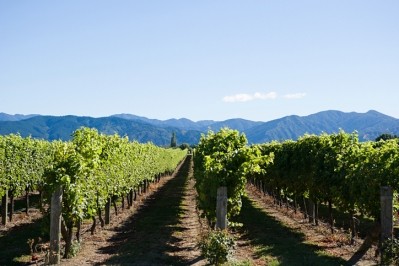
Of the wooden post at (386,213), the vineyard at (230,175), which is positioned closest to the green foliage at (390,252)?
the wooden post at (386,213)

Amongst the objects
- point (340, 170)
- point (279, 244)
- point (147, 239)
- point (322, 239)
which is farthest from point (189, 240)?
point (340, 170)

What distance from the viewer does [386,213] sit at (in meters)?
13.2

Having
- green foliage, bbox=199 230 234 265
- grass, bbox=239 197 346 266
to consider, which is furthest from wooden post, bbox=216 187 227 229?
grass, bbox=239 197 346 266

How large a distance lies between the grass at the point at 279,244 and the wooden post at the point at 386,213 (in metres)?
2.24

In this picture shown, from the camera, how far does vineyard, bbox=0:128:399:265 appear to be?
15.0m

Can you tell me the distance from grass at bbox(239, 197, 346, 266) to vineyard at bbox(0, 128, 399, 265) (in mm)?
149

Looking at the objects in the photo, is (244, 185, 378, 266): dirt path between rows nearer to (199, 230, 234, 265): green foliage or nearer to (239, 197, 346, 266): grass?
(239, 197, 346, 266): grass

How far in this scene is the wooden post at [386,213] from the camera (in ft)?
42.9

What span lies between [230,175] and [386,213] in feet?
18.9

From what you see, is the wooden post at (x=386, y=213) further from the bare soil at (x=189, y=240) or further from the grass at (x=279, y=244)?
the grass at (x=279, y=244)

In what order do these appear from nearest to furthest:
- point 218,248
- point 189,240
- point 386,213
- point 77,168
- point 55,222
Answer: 1. point 386,213
2. point 218,248
3. point 55,222
4. point 77,168
5. point 189,240

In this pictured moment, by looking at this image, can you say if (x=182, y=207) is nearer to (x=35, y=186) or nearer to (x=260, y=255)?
(x=35, y=186)

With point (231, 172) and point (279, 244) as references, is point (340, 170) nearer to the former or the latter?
point (279, 244)

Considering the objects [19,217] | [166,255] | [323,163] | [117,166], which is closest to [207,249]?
[166,255]
